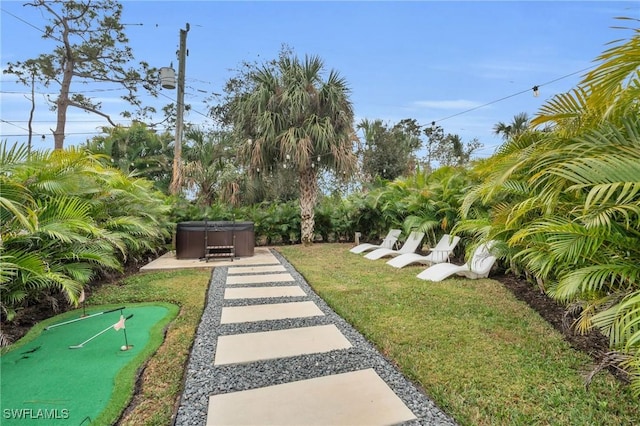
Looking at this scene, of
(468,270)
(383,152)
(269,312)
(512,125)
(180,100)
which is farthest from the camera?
(512,125)

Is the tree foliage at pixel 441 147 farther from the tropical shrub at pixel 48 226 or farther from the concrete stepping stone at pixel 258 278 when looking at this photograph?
the tropical shrub at pixel 48 226

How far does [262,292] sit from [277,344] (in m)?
1.97

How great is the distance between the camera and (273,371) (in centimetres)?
255

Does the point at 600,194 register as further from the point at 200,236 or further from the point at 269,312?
the point at 200,236

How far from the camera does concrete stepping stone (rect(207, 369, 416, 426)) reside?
1952 mm

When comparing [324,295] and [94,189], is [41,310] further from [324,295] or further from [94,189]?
[324,295]

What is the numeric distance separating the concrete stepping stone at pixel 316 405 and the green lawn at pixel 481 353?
36cm

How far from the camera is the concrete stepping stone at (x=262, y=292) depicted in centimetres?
474

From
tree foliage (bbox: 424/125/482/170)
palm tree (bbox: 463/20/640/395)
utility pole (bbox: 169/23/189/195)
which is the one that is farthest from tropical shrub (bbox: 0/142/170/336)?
tree foliage (bbox: 424/125/482/170)

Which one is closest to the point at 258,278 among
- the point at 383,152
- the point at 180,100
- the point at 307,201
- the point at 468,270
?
the point at 468,270

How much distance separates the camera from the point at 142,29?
12539 millimetres

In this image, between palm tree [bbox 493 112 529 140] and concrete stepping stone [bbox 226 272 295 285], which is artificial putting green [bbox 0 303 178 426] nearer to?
concrete stepping stone [bbox 226 272 295 285]

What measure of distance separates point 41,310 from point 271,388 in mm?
3716

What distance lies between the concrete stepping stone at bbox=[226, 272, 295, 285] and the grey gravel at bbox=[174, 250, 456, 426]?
204cm
